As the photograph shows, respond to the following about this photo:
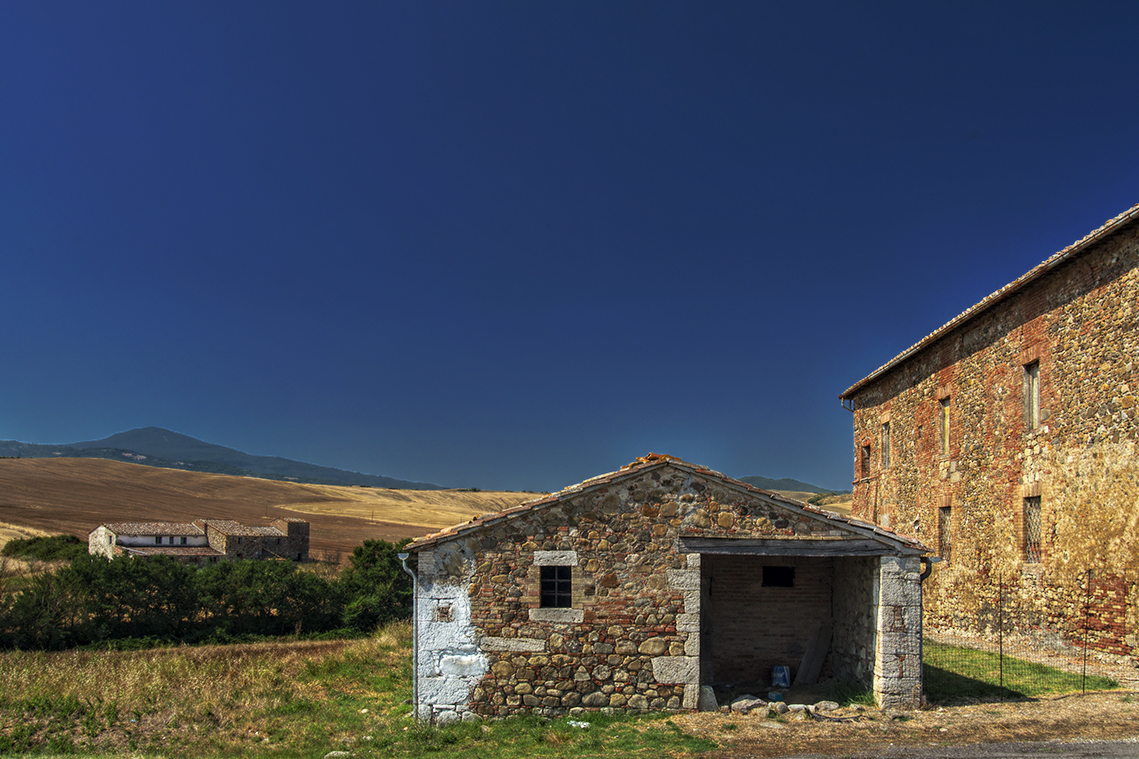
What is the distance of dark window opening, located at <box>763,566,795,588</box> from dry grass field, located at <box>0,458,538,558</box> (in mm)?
44011

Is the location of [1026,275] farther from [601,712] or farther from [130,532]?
[130,532]

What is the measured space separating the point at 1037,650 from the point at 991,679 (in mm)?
3396

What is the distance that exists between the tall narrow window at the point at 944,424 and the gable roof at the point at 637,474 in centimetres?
1144

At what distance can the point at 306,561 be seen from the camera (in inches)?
1897

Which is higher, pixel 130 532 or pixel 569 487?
pixel 569 487

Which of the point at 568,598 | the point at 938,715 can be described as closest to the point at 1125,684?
the point at 938,715

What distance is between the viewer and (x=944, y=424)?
22.3 meters

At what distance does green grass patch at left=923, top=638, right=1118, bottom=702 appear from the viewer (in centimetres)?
1292

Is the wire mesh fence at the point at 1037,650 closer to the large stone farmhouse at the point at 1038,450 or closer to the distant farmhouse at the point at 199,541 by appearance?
the large stone farmhouse at the point at 1038,450

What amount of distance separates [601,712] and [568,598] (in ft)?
6.02

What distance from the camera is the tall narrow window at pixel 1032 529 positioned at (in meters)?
17.2

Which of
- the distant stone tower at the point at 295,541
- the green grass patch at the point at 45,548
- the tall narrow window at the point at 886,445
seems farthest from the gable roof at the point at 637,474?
the green grass patch at the point at 45,548

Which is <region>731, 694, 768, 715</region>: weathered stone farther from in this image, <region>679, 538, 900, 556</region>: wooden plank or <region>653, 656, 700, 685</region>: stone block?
<region>679, 538, 900, 556</region>: wooden plank

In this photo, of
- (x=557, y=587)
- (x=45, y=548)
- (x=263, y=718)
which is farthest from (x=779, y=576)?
(x=45, y=548)
